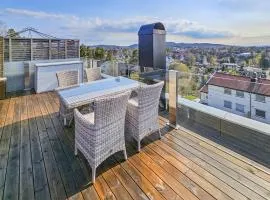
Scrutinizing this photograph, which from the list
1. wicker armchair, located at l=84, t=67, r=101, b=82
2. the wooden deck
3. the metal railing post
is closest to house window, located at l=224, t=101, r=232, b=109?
the wooden deck

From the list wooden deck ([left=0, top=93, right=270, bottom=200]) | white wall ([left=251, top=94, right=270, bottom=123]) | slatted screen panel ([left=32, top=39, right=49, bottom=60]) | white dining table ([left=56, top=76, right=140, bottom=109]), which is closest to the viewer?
wooden deck ([left=0, top=93, right=270, bottom=200])

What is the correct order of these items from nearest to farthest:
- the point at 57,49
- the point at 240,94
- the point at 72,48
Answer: the point at 240,94 < the point at 57,49 < the point at 72,48

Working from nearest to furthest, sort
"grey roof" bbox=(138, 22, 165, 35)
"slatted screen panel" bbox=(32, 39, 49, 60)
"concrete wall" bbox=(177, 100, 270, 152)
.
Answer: "concrete wall" bbox=(177, 100, 270, 152) < "grey roof" bbox=(138, 22, 165, 35) < "slatted screen panel" bbox=(32, 39, 49, 60)

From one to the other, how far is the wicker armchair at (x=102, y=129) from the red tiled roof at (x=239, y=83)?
56.0 inches

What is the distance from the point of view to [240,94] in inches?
107

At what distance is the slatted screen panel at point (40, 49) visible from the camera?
710cm

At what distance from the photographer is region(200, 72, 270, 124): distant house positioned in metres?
2.56

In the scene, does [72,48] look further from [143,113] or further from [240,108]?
[240,108]

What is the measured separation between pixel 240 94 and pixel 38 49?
688 centimetres

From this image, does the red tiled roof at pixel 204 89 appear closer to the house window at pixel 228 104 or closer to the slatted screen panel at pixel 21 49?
the house window at pixel 228 104

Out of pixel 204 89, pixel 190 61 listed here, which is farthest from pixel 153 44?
pixel 204 89

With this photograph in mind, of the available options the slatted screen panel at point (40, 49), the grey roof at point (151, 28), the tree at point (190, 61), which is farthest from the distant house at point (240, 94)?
the slatted screen panel at point (40, 49)

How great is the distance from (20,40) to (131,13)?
5.14 m

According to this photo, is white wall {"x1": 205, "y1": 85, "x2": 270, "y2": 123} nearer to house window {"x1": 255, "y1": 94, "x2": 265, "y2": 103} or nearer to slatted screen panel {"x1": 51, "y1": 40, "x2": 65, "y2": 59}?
house window {"x1": 255, "y1": 94, "x2": 265, "y2": 103}
